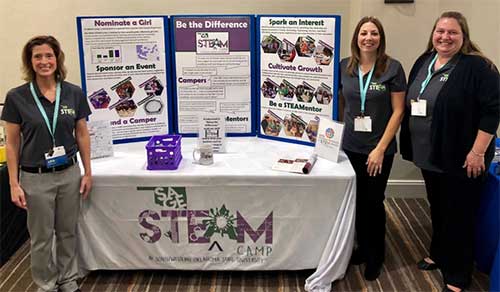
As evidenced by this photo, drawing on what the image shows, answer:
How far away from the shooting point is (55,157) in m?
2.30

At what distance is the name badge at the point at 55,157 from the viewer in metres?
2.29

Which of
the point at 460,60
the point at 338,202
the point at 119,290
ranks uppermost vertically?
the point at 460,60

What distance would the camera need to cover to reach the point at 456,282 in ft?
8.51

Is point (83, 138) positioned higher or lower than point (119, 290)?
higher

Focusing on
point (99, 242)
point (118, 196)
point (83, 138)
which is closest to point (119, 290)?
point (99, 242)

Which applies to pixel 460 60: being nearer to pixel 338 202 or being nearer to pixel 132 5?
pixel 338 202

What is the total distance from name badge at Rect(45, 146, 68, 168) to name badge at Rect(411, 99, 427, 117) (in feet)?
5.67

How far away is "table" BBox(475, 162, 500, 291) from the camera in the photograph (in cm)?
256

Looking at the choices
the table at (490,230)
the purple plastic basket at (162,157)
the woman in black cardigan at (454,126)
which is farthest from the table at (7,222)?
the table at (490,230)

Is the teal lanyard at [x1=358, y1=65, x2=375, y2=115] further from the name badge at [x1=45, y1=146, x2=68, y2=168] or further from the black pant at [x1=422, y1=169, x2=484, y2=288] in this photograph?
the name badge at [x1=45, y1=146, x2=68, y2=168]

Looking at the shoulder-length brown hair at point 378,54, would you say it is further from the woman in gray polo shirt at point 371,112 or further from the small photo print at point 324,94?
the small photo print at point 324,94

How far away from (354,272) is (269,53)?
4.51 ft

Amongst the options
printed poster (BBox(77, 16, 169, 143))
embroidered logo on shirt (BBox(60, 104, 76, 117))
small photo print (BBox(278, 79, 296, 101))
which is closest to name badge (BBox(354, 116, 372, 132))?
small photo print (BBox(278, 79, 296, 101))

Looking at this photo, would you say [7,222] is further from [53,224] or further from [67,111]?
[67,111]
